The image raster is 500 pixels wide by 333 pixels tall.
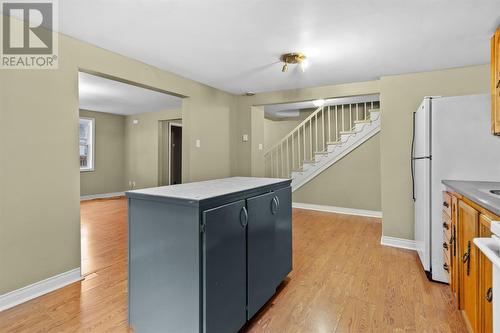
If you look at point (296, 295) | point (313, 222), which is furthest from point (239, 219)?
point (313, 222)

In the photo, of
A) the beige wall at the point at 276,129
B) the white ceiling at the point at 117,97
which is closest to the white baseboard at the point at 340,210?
the beige wall at the point at 276,129

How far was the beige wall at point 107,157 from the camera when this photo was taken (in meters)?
6.46

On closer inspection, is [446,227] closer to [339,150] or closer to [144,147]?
[339,150]

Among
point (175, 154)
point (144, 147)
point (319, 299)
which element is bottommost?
point (319, 299)

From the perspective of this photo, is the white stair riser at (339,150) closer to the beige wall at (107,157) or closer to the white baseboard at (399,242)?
the white baseboard at (399,242)

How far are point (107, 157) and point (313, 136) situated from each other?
17.7 ft

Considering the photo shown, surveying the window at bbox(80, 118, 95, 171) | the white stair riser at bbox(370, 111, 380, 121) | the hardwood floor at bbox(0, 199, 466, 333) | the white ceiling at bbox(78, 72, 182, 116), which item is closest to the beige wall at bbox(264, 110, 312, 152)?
the white stair riser at bbox(370, 111, 380, 121)

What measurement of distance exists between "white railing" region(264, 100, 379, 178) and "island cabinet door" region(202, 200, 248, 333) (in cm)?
413

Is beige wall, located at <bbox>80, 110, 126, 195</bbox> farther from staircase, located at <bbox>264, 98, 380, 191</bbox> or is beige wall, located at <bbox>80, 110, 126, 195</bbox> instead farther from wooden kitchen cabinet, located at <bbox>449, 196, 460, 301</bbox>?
wooden kitchen cabinet, located at <bbox>449, 196, 460, 301</bbox>

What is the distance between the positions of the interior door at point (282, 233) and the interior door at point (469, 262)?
3.86 ft

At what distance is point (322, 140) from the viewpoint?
18.6ft

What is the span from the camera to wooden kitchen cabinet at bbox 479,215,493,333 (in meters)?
1.17

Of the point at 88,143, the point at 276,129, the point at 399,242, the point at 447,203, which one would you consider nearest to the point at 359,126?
the point at 399,242

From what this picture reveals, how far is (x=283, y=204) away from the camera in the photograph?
2121 mm
